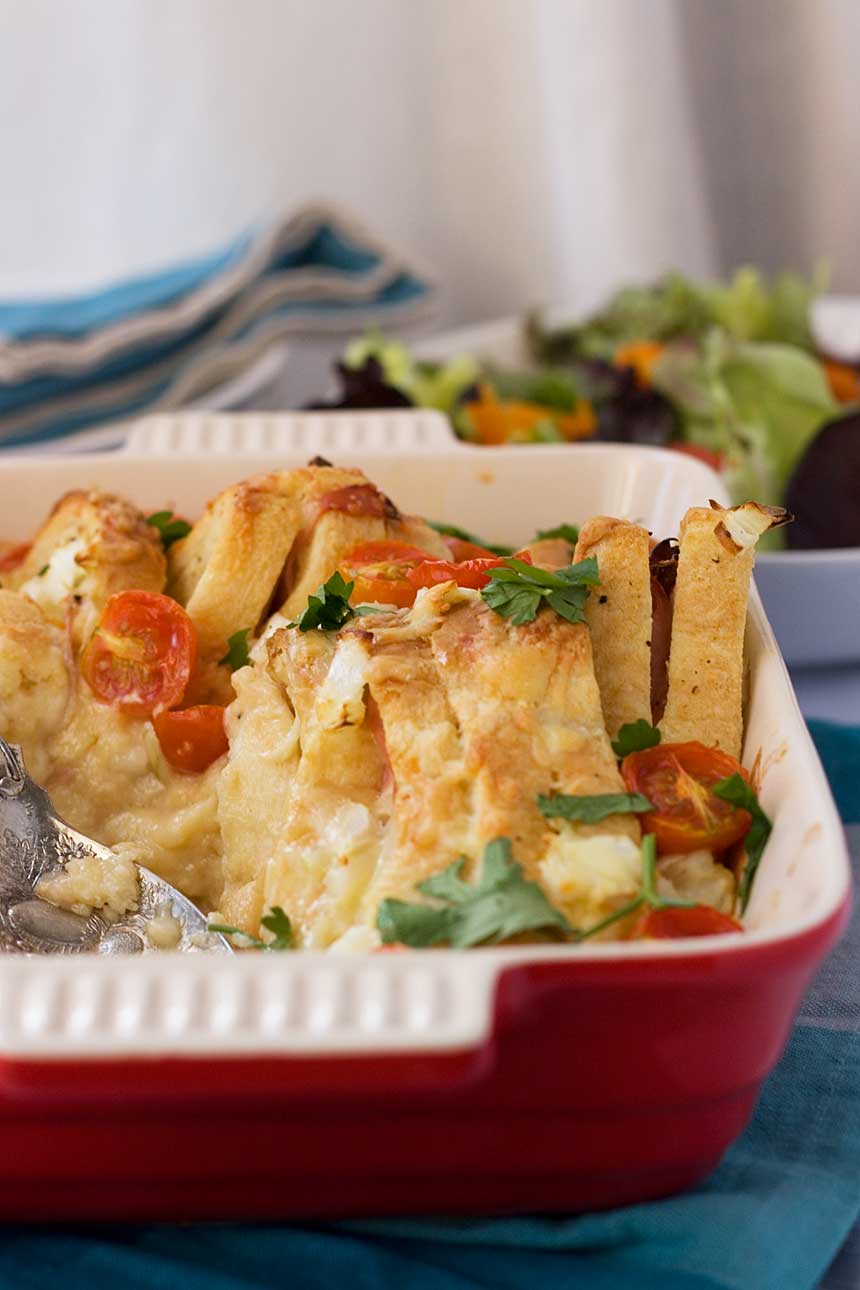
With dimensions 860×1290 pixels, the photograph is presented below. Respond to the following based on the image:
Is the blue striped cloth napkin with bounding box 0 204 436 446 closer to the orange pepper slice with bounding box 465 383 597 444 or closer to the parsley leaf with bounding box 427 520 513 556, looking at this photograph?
the orange pepper slice with bounding box 465 383 597 444

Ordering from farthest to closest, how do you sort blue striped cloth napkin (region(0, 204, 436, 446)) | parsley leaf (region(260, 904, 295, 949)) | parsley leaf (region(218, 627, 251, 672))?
blue striped cloth napkin (region(0, 204, 436, 446))
parsley leaf (region(218, 627, 251, 672))
parsley leaf (region(260, 904, 295, 949))

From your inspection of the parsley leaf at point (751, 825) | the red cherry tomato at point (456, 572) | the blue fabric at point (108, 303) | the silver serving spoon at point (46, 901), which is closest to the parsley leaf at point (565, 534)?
the red cherry tomato at point (456, 572)

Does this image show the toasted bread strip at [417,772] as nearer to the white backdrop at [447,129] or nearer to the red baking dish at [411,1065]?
the red baking dish at [411,1065]

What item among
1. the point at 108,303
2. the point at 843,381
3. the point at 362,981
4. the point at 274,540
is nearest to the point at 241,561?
the point at 274,540

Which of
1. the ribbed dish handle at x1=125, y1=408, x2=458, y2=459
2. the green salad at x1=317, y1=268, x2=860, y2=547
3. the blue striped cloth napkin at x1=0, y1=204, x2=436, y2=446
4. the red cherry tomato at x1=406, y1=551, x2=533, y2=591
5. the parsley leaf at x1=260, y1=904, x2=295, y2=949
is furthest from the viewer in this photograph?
the blue striped cloth napkin at x1=0, y1=204, x2=436, y2=446

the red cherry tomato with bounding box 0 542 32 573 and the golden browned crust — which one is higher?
the golden browned crust

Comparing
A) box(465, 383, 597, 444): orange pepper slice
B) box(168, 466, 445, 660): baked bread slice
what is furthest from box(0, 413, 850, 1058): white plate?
box(465, 383, 597, 444): orange pepper slice

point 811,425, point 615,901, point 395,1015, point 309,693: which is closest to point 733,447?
point 811,425

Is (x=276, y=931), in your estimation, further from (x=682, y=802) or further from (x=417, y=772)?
(x=682, y=802)
